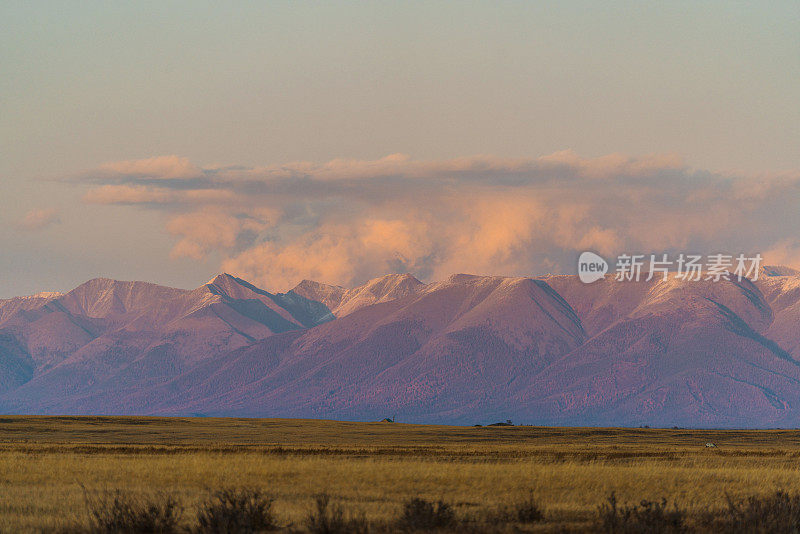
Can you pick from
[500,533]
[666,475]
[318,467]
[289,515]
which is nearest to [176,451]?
[318,467]

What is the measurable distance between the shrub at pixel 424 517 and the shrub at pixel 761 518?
7372mm

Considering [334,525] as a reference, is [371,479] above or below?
below

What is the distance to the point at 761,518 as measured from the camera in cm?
3020

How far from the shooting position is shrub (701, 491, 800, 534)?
29106mm

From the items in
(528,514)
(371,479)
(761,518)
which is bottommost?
(371,479)

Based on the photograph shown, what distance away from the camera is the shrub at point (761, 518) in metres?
29.1

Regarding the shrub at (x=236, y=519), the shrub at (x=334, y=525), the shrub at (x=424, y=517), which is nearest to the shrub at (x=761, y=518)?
the shrub at (x=424, y=517)

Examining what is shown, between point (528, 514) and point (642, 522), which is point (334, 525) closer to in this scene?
point (528, 514)

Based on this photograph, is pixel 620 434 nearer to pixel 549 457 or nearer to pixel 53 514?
pixel 549 457

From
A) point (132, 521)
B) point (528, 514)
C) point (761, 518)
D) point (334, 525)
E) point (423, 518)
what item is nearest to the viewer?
point (334, 525)

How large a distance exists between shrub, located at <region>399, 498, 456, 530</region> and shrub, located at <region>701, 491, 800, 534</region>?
7372 millimetres

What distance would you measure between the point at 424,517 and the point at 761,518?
9212 mm

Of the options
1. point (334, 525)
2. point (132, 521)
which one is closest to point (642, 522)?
point (334, 525)

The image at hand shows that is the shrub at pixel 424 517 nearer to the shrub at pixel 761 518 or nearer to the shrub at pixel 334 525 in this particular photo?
the shrub at pixel 334 525
